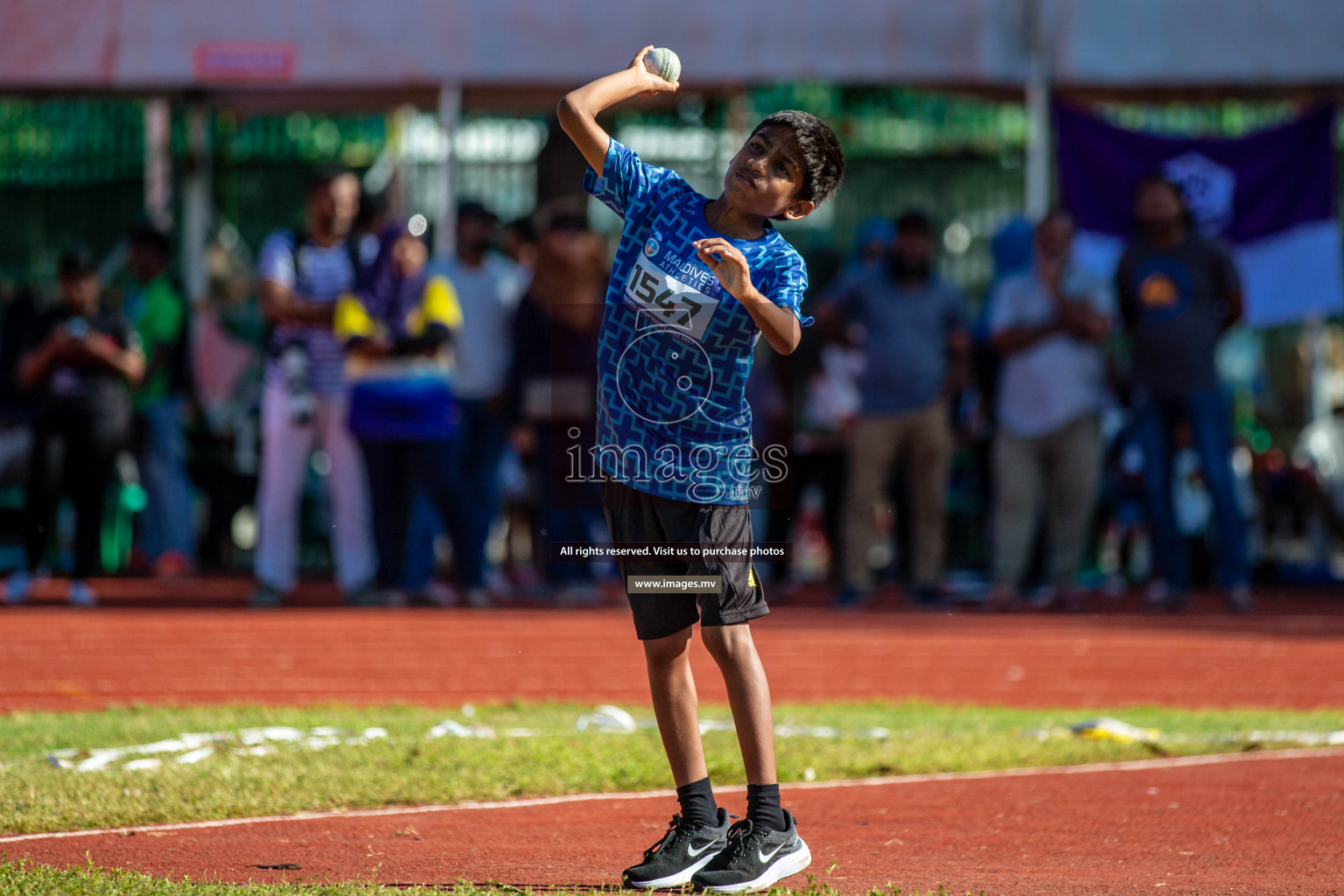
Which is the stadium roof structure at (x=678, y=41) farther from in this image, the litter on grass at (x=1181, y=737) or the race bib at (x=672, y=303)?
the race bib at (x=672, y=303)

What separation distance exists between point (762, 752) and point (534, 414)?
23.2ft

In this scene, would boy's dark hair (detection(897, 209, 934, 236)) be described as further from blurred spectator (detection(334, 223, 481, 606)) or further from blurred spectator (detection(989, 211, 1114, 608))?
blurred spectator (detection(334, 223, 481, 606))

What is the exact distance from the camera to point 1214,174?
44.3ft

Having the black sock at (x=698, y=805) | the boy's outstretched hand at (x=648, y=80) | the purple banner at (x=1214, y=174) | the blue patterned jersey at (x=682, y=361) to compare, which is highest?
the purple banner at (x=1214, y=174)

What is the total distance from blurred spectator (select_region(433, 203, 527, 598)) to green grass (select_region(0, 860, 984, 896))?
7453mm

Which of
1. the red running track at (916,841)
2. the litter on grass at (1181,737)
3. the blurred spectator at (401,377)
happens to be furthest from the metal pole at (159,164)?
the red running track at (916,841)

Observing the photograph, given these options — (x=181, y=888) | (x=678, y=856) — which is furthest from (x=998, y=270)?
(x=181, y=888)

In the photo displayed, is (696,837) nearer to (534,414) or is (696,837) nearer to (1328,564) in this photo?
(534,414)

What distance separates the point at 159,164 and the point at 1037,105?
7924 millimetres

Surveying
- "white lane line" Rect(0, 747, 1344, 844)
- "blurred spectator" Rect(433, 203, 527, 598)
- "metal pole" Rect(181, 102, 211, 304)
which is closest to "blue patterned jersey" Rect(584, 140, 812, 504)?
"white lane line" Rect(0, 747, 1344, 844)

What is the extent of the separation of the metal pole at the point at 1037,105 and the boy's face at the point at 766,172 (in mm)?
8908

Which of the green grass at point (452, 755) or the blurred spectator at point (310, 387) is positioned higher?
the blurred spectator at point (310, 387)

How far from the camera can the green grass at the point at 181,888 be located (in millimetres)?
4082

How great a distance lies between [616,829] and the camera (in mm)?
5305
